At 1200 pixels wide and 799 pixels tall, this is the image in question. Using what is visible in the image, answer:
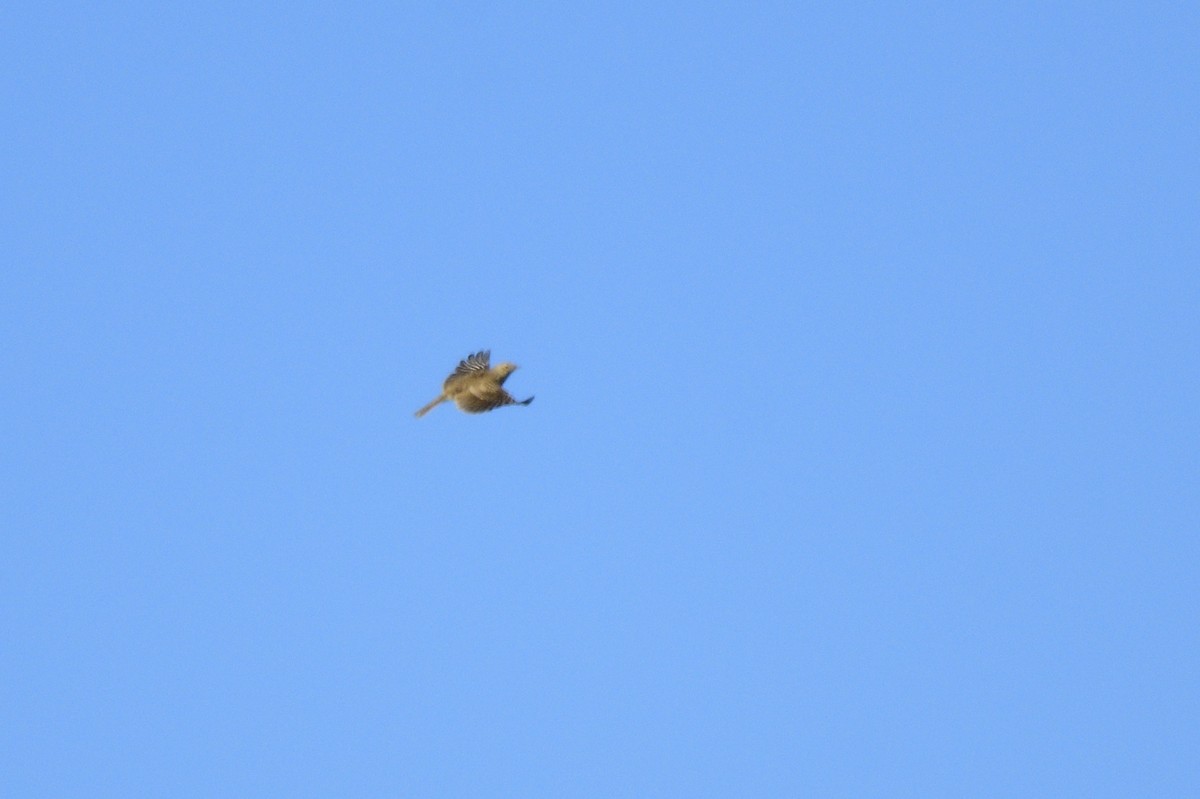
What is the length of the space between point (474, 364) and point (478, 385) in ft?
2.14

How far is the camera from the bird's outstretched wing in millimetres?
70125

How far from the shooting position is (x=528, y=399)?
69000 mm

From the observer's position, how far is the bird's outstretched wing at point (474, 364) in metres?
70.1

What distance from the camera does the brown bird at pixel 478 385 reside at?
6975 centimetres

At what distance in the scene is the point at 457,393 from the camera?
70.4 m

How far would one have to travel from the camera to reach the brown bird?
69750 millimetres

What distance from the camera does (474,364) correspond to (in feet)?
230

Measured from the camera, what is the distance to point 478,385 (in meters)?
70.0

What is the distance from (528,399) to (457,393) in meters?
2.46
